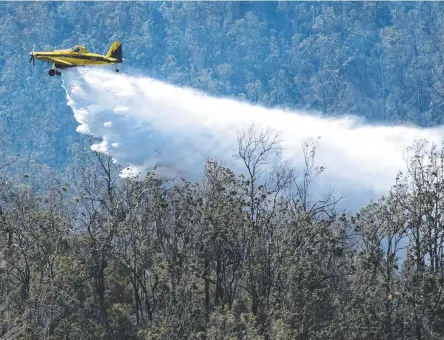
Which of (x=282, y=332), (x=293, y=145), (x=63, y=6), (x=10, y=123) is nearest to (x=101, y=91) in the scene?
(x=293, y=145)

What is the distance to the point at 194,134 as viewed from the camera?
263ft

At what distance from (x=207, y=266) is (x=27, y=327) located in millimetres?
11367

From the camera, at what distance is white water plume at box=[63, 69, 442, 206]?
71.4 m

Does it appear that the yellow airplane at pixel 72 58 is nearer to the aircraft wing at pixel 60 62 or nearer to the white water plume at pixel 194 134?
the aircraft wing at pixel 60 62

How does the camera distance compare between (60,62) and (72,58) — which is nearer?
(60,62)

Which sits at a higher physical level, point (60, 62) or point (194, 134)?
point (194, 134)

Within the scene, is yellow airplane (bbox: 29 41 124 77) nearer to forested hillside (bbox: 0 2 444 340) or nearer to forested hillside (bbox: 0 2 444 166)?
forested hillside (bbox: 0 2 444 340)

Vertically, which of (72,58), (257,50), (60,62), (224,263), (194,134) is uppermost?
(257,50)

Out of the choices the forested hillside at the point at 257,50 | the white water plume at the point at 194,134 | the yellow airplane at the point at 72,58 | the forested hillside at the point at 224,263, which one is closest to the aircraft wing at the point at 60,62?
the yellow airplane at the point at 72,58

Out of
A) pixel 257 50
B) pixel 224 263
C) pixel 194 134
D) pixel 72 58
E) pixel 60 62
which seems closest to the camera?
pixel 224 263

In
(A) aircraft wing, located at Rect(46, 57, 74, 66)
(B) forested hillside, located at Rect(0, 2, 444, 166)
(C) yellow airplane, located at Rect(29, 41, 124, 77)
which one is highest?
(B) forested hillside, located at Rect(0, 2, 444, 166)

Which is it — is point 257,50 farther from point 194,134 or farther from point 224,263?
point 224,263

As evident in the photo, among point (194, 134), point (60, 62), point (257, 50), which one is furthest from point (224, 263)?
point (257, 50)

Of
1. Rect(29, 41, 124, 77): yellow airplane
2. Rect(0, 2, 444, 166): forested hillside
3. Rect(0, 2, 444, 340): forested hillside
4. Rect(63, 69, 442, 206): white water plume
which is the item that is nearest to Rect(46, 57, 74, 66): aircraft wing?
Rect(29, 41, 124, 77): yellow airplane
